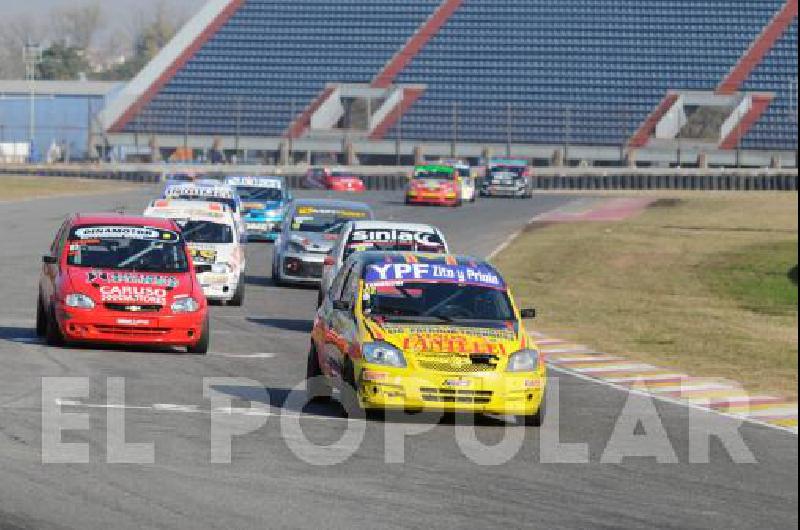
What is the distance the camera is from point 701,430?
597 inches

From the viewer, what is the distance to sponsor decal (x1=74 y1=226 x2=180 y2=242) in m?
19.5

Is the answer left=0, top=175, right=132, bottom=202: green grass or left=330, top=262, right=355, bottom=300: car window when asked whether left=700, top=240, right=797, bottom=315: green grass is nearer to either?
left=330, top=262, right=355, bottom=300: car window

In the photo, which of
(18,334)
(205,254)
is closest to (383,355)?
(18,334)

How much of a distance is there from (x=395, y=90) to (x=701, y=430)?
6966 centimetres

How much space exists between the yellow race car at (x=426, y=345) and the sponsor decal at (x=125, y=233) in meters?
4.24

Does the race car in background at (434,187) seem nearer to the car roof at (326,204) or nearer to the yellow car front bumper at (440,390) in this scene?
the car roof at (326,204)

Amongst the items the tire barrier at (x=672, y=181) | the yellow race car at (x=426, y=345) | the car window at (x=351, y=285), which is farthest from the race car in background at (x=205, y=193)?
the tire barrier at (x=672, y=181)

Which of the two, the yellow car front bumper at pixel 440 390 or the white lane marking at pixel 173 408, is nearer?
the yellow car front bumper at pixel 440 390

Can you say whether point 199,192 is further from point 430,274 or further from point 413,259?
point 430,274

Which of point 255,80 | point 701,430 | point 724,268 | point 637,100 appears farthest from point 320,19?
point 701,430

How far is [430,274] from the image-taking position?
1605 cm

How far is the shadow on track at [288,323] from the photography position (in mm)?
22641

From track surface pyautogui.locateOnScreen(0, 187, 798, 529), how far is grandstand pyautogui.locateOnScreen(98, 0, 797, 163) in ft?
208

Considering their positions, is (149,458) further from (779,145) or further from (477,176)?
(779,145)
